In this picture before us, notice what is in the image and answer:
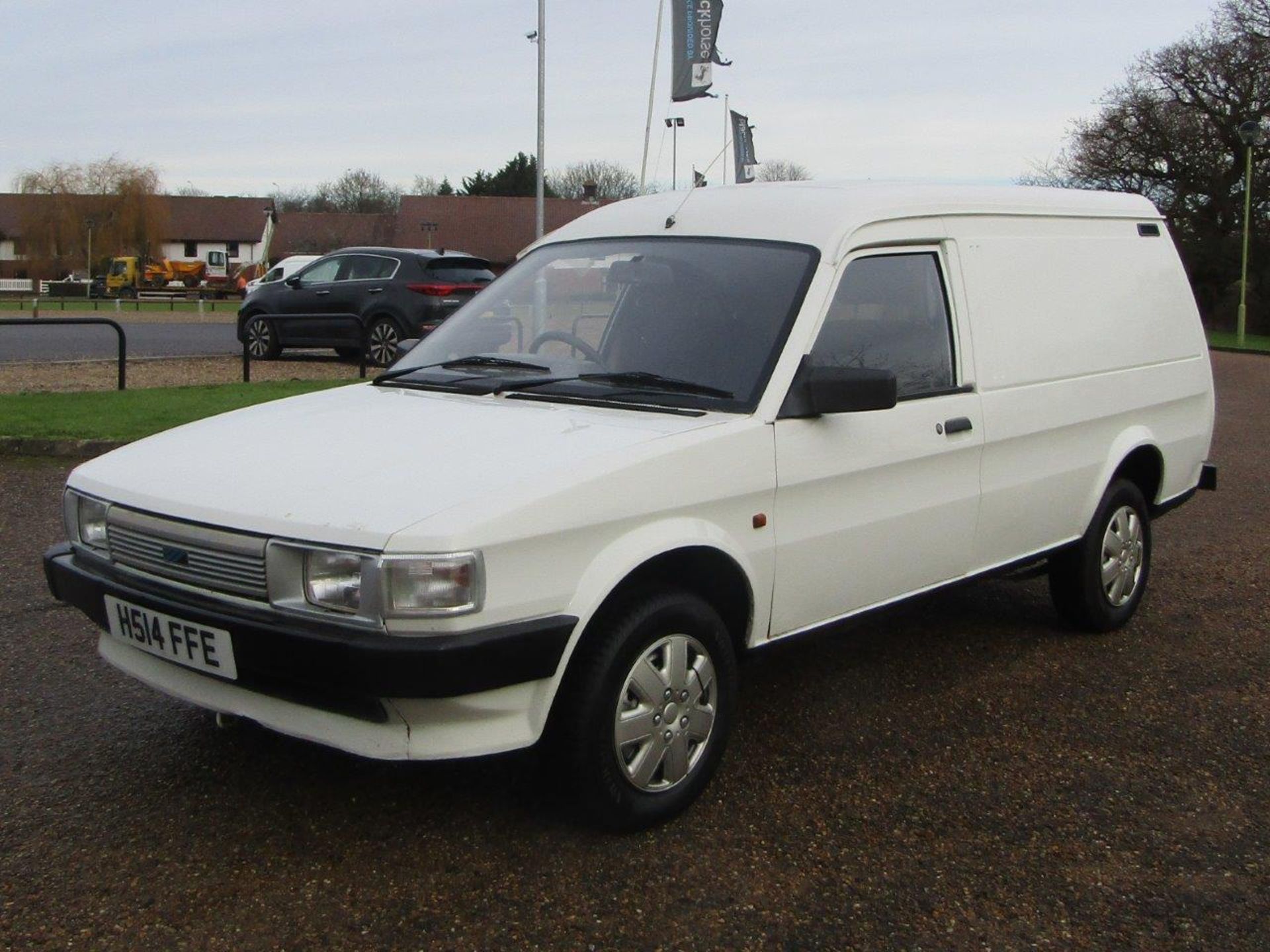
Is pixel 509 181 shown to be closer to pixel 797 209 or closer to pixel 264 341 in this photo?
pixel 264 341

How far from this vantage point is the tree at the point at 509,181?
85.0m

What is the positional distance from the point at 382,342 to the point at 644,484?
14.8 m

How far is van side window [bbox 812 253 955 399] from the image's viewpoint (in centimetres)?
439

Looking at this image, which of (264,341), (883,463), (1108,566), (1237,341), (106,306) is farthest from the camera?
(106,306)

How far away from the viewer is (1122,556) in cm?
586

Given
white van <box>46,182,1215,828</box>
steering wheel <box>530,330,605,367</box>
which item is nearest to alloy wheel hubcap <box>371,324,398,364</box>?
white van <box>46,182,1215,828</box>

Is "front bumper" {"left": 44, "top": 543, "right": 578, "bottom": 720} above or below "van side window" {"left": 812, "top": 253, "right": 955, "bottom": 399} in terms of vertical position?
below

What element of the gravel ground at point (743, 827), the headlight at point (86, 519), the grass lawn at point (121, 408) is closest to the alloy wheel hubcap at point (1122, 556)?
the gravel ground at point (743, 827)

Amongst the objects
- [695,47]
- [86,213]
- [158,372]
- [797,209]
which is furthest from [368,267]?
[86,213]

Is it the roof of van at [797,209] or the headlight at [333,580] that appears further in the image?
the roof of van at [797,209]

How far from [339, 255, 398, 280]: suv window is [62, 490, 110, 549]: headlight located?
1446cm

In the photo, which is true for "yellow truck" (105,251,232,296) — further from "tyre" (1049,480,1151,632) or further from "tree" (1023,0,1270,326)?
"tyre" (1049,480,1151,632)

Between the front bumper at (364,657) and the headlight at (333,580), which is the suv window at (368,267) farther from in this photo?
the headlight at (333,580)

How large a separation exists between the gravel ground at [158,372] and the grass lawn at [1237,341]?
20.8m
